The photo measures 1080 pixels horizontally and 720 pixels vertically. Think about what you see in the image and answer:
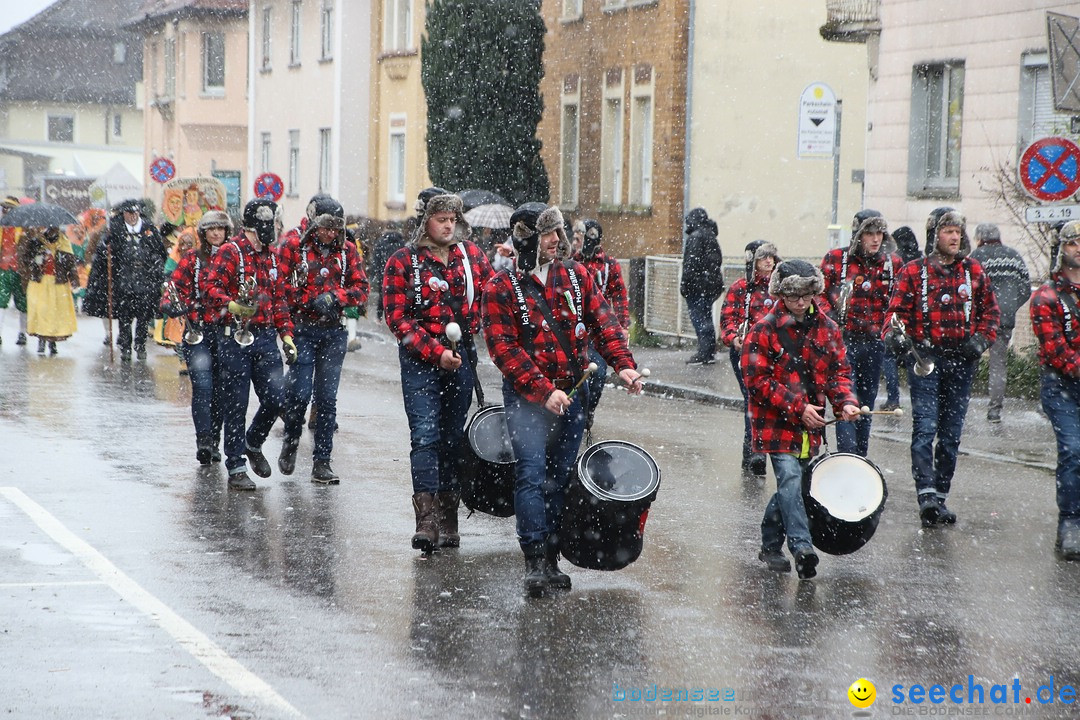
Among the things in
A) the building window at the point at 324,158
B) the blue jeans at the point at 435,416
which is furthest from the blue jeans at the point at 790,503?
the building window at the point at 324,158

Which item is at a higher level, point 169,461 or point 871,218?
point 871,218

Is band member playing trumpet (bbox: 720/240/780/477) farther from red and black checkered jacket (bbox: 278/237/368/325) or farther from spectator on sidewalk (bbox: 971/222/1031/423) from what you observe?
spectator on sidewalk (bbox: 971/222/1031/423)

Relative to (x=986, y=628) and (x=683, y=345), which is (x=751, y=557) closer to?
(x=986, y=628)

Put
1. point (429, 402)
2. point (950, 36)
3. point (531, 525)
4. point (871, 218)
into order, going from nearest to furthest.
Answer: point (531, 525) < point (429, 402) < point (871, 218) < point (950, 36)

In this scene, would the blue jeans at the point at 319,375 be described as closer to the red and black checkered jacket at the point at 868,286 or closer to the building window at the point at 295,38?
the red and black checkered jacket at the point at 868,286

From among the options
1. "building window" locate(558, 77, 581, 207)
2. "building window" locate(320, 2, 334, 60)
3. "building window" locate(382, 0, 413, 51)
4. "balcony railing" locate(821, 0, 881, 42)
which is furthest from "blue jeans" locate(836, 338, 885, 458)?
"building window" locate(320, 2, 334, 60)

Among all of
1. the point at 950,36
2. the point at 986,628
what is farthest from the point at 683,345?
the point at 986,628

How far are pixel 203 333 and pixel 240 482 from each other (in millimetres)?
1098

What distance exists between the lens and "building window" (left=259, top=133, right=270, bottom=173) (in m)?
49.7

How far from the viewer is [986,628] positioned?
725 cm

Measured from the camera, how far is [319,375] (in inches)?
431

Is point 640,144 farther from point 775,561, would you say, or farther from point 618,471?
point 618,471

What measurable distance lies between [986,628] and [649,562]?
1.91m

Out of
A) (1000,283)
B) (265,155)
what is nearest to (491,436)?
(1000,283)
